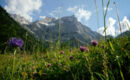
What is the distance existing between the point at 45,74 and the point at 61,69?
1.21ft

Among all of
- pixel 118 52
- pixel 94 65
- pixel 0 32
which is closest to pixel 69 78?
pixel 94 65

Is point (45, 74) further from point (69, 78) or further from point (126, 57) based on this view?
point (126, 57)

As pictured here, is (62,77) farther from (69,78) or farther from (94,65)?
(94,65)

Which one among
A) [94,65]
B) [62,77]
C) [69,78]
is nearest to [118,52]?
[94,65]

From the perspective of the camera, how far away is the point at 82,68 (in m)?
1.99

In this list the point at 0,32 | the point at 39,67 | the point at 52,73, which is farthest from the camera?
the point at 0,32

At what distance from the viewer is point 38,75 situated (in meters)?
2.37

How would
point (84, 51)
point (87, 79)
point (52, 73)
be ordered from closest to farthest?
point (87, 79), point (52, 73), point (84, 51)

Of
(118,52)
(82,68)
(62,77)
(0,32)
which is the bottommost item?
(62,77)

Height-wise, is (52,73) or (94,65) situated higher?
(94,65)

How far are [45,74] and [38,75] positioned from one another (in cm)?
24

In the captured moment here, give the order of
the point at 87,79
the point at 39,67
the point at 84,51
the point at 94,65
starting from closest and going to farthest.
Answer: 1. the point at 87,79
2. the point at 94,65
3. the point at 39,67
4. the point at 84,51

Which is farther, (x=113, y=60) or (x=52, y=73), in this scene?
(x=52, y=73)

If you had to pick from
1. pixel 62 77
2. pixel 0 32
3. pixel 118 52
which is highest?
pixel 0 32
